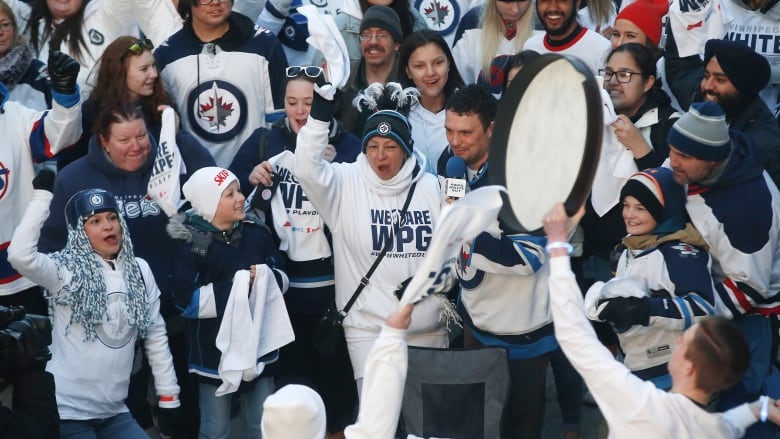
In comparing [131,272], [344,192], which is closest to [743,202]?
[344,192]

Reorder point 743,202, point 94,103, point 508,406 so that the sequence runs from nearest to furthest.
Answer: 1. point 743,202
2. point 508,406
3. point 94,103

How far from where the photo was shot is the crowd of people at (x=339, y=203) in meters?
5.66

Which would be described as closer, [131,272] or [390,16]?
[131,272]

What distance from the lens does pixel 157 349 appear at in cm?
607

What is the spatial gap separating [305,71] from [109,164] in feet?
3.81

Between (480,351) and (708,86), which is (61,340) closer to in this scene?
(480,351)

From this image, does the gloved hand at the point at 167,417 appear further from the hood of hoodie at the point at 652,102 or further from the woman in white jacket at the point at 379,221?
the hood of hoodie at the point at 652,102

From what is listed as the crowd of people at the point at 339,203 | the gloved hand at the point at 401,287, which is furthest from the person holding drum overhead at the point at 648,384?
the gloved hand at the point at 401,287

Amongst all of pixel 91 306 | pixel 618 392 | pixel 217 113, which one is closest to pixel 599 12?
pixel 217 113

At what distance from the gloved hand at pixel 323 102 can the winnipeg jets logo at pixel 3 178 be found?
5.94ft

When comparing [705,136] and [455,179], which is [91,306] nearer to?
[455,179]

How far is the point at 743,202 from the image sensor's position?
221 inches

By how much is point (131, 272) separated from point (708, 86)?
308cm

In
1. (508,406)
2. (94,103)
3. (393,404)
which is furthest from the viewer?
(94,103)
